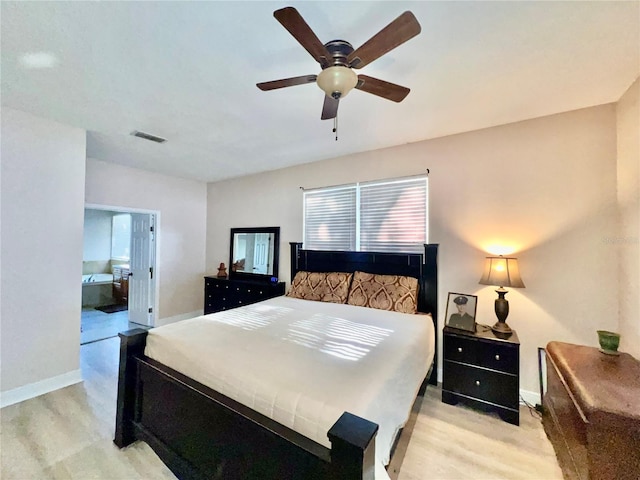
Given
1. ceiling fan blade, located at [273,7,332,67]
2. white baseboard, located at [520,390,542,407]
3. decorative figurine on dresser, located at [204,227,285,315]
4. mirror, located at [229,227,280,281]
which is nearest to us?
ceiling fan blade, located at [273,7,332,67]

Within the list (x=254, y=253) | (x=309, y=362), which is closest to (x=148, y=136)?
(x=254, y=253)

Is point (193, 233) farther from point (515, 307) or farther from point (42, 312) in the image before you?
point (515, 307)

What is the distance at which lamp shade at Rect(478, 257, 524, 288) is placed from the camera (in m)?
2.37

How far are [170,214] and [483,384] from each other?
201 inches

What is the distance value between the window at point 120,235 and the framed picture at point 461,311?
25.6 ft

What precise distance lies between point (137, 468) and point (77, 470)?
37 centimetres

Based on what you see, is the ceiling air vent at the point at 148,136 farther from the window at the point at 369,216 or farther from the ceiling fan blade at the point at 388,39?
the ceiling fan blade at the point at 388,39

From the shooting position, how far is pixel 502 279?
2400mm

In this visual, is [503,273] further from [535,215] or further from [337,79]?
[337,79]

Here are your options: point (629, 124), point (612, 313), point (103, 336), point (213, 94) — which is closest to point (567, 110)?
point (629, 124)

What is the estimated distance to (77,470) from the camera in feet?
5.65

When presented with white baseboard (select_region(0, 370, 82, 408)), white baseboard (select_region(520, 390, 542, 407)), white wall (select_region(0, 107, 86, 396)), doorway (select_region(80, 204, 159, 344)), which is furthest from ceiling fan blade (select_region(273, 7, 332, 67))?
doorway (select_region(80, 204, 159, 344))

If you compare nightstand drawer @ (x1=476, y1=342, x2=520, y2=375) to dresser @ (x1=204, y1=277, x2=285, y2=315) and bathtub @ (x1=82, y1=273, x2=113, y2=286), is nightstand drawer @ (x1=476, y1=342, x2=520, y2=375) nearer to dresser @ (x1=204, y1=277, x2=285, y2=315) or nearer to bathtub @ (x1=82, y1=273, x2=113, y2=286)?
dresser @ (x1=204, y1=277, x2=285, y2=315)

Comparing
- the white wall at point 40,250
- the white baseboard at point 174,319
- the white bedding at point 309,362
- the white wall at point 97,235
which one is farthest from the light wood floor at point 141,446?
the white wall at point 97,235
